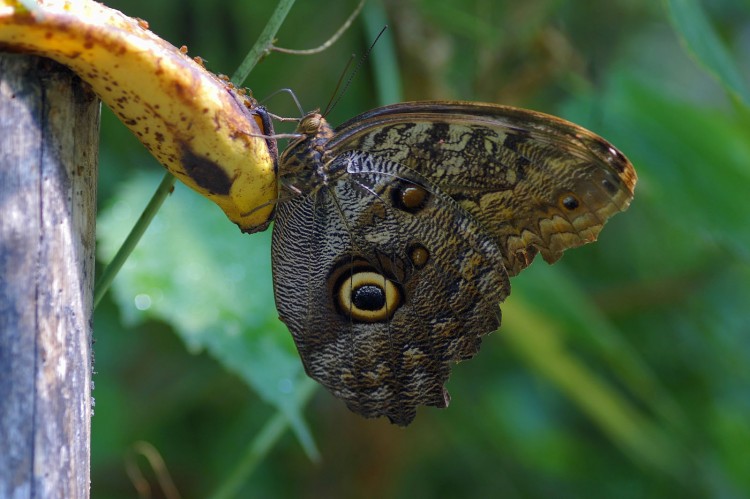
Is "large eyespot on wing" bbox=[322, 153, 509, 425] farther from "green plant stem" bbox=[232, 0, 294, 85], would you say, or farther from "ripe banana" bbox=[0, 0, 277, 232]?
"green plant stem" bbox=[232, 0, 294, 85]

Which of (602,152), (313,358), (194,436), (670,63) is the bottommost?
(194,436)

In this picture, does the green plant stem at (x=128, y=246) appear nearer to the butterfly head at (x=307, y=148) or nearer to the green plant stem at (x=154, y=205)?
the green plant stem at (x=154, y=205)

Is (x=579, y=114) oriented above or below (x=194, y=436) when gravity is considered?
above

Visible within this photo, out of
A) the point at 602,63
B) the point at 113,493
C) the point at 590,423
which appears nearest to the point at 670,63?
the point at 602,63

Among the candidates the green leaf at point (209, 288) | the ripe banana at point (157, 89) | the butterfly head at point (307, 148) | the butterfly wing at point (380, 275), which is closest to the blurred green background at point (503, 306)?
the green leaf at point (209, 288)

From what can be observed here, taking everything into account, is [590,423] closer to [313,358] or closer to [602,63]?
[602,63]

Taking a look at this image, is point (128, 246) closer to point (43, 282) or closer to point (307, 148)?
point (43, 282)

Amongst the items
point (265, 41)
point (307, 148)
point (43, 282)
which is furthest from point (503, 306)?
point (43, 282)
